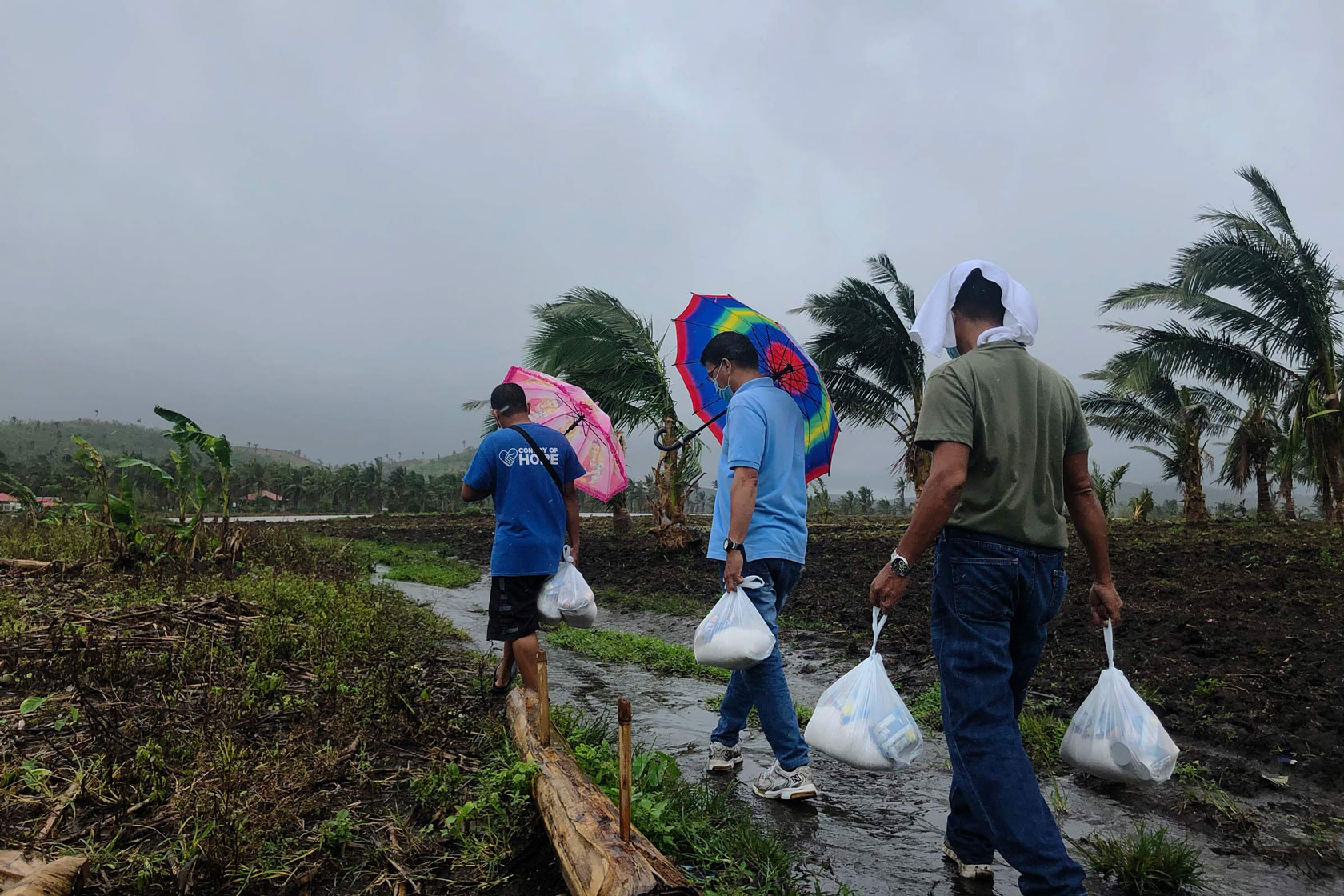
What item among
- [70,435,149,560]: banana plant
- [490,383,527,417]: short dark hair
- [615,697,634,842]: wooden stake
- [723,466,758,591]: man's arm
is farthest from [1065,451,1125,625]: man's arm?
[70,435,149,560]: banana plant

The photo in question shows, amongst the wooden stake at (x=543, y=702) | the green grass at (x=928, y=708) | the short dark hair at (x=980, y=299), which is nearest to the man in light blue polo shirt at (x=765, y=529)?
the wooden stake at (x=543, y=702)

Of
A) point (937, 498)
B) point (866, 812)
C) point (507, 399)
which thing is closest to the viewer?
point (937, 498)

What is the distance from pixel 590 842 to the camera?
2.13 metres

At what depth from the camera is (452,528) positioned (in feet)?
84.5

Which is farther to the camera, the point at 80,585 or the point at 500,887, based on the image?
the point at 80,585

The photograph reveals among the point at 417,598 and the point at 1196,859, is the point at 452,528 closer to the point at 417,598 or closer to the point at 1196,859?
the point at 417,598

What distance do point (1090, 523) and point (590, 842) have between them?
1.93 meters

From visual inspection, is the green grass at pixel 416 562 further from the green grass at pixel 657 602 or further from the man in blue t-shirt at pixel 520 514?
the man in blue t-shirt at pixel 520 514

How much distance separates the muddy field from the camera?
3.70m

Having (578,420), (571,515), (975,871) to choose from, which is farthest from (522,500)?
(975,871)

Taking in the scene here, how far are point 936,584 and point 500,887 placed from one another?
1697mm

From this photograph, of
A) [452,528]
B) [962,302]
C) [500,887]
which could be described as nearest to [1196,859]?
[962,302]

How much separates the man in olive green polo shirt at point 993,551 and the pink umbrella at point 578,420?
3754 millimetres

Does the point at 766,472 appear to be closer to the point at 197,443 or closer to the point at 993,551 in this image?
the point at 993,551
